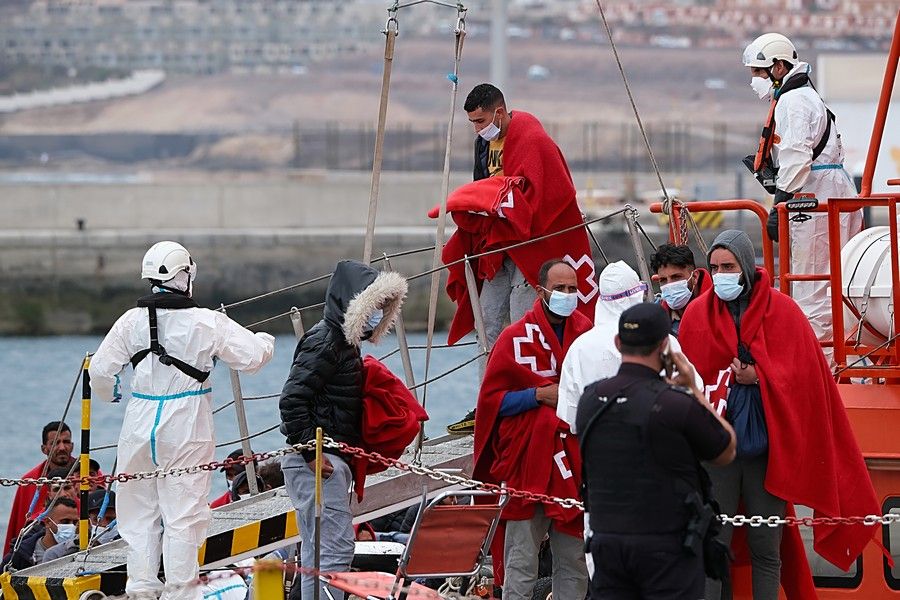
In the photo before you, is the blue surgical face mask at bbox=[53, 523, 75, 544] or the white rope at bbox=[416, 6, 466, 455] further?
the blue surgical face mask at bbox=[53, 523, 75, 544]

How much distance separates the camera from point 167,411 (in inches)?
329

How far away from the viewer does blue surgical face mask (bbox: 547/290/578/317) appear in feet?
25.8

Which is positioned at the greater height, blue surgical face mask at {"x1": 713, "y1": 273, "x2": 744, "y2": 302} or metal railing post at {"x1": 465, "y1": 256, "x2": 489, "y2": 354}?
blue surgical face mask at {"x1": 713, "y1": 273, "x2": 744, "y2": 302}

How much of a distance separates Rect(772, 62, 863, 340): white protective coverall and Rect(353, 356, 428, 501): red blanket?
2.89m

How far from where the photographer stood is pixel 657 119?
283ft

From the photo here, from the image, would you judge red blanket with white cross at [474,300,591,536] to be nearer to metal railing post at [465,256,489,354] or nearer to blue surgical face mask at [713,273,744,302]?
blue surgical face mask at [713,273,744,302]

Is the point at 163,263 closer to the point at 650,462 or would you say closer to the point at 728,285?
the point at 728,285

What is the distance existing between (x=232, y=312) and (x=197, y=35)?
60.1 meters

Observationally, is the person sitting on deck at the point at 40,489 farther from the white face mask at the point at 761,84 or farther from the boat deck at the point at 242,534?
the white face mask at the point at 761,84

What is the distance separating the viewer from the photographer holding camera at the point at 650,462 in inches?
236

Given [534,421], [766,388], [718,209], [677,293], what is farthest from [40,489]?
[766,388]

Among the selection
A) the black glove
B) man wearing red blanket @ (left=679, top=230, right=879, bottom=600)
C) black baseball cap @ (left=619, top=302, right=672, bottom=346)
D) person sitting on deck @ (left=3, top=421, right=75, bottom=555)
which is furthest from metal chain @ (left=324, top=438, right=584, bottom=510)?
person sitting on deck @ (left=3, top=421, right=75, bottom=555)

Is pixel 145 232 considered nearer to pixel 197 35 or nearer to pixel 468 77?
pixel 468 77

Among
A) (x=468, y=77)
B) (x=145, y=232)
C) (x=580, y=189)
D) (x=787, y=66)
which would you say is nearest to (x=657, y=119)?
(x=468, y=77)
